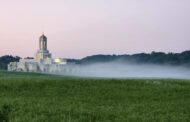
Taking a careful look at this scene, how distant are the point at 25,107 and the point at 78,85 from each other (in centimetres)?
1710

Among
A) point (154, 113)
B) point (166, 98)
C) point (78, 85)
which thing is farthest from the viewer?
point (78, 85)

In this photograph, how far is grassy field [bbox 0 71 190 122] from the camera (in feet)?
79.5

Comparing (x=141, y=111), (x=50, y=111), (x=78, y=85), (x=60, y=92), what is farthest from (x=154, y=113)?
(x=78, y=85)

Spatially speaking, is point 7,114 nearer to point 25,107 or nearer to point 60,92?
point 25,107

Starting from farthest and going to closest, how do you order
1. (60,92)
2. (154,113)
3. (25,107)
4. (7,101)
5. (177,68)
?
(177,68) < (60,92) < (7,101) < (25,107) < (154,113)

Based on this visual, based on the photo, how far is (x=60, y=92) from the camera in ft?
131

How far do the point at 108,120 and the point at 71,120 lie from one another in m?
1.79

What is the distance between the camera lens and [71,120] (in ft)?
76.3

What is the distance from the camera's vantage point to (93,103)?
101 feet

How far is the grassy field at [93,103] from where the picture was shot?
24234mm

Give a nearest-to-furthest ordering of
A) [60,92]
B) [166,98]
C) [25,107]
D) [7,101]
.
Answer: [25,107], [7,101], [166,98], [60,92]

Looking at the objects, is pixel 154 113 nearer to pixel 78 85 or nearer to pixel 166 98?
pixel 166 98

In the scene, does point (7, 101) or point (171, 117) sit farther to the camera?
point (7, 101)

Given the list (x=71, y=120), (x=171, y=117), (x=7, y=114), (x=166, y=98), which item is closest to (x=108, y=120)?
(x=71, y=120)
